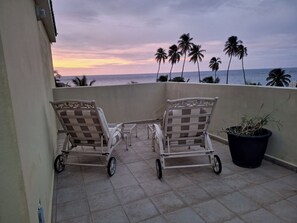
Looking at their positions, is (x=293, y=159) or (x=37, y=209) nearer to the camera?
(x=37, y=209)

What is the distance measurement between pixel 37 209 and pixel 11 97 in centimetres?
90

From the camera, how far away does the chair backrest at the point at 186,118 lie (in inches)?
114

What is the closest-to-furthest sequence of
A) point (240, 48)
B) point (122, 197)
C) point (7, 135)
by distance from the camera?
point (7, 135) → point (122, 197) → point (240, 48)

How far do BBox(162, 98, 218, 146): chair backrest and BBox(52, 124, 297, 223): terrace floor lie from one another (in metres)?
0.58

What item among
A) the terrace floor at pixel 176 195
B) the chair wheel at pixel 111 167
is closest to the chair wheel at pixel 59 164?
the terrace floor at pixel 176 195

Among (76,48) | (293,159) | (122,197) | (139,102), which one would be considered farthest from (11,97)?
(76,48)

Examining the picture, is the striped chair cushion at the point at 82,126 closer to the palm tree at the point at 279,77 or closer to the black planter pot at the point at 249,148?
the black planter pot at the point at 249,148

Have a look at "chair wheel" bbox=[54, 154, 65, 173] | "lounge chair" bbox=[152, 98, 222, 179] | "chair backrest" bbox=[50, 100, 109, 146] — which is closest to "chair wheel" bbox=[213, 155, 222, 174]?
"lounge chair" bbox=[152, 98, 222, 179]

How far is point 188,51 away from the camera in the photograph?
27953 mm

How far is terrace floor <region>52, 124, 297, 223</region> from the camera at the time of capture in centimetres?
217

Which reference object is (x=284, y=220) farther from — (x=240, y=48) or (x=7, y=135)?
(x=240, y=48)

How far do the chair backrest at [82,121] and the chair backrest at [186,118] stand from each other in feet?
A: 3.25

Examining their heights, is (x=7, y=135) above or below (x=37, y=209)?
above

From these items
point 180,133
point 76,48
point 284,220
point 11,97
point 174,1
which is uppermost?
point 174,1
